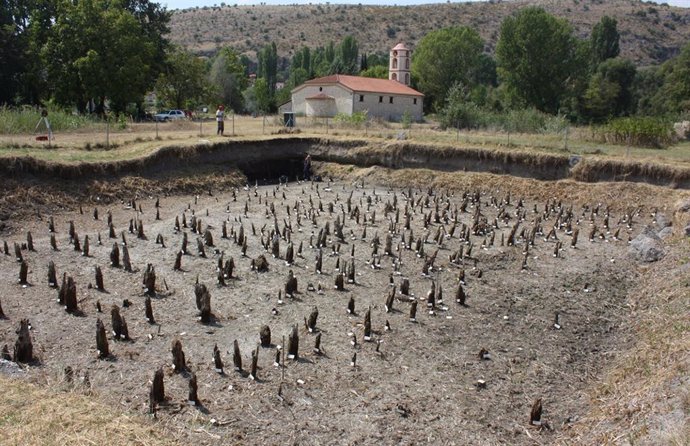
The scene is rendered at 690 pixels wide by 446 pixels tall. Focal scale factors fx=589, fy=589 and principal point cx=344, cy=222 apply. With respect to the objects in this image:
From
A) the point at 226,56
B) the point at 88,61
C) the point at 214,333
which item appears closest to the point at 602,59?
the point at 226,56

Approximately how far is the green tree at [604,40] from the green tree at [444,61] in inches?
760

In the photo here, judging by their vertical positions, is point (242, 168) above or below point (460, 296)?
above

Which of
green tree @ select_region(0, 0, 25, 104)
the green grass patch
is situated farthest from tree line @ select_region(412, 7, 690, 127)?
green tree @ select_region(0, 0, 25, 104)

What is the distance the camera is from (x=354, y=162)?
1158 inches

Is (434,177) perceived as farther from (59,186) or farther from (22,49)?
(22,49)

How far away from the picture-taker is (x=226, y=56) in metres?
67.1

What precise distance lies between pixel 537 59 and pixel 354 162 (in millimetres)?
35210

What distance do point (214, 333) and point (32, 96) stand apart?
36.8 m

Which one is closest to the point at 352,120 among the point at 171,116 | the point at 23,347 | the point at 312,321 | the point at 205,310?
the point at 171,116

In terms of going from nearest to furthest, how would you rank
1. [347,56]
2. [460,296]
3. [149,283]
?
[149,283] < [460,296] < [347,56]

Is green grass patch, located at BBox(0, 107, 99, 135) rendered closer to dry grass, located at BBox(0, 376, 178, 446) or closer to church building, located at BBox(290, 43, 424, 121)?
dry grass, located at BBox(0, 376, 178, 446)

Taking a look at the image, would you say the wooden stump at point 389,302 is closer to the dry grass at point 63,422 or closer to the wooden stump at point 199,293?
the wooden stump at point 199,293

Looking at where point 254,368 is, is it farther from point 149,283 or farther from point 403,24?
point 403,24

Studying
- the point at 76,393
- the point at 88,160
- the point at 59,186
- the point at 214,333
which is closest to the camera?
the point at 76,393
